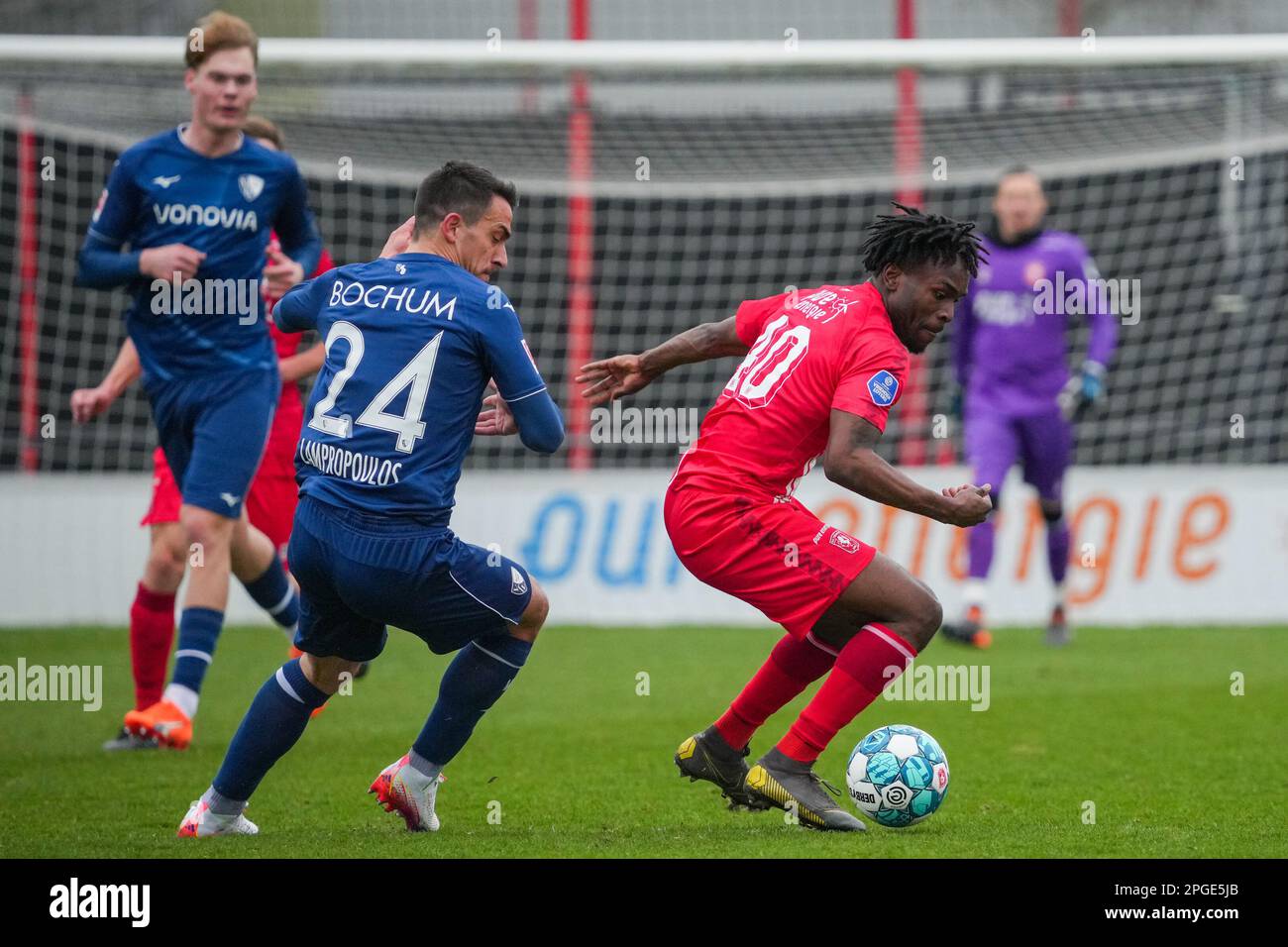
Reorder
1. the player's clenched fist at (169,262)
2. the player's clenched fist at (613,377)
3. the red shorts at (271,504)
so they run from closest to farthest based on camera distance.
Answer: the player's clenched fist at (613,377) < the player's clenched fist at (169,262) < the red shorts at (271,504)

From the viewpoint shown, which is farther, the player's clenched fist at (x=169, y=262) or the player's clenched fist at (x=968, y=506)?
the player's clenched fist at (x=169, y=262)

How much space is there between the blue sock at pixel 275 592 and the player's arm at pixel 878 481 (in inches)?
120

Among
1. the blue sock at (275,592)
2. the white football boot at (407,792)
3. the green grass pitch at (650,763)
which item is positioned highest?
the blue sock at (275,592)

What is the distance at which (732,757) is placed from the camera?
16.2ft

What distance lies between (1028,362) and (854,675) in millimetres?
5129

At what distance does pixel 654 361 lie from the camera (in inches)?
202

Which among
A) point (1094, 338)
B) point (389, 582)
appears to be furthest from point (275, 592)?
point (1094, 338)

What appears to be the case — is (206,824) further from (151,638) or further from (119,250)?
(119,250)

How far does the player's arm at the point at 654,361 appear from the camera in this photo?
5129 millimetres

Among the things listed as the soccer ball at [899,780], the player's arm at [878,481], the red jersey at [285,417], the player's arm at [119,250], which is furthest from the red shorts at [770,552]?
the red jersey at [285,417]

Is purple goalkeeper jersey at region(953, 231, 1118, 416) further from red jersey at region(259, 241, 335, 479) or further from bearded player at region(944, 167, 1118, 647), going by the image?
red jersey at region(259, 241, 335, 479)

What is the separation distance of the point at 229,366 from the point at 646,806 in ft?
7.66

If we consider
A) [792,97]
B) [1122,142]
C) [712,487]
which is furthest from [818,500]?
[712,487]

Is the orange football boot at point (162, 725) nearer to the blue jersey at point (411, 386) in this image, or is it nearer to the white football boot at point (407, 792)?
the white football boot at point (407, 792)
